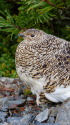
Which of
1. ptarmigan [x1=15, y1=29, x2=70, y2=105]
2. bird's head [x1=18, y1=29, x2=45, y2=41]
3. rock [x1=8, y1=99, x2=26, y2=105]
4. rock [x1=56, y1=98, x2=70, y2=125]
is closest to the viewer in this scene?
rock [x1=56, y1=98, x2=70, y2=125]

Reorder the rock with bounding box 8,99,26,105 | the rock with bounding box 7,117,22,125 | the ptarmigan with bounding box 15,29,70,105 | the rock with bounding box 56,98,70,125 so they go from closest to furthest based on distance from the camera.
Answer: the rock with bounding box 56,98,70,125
the rock with bounding box 7,117,22,125
the ptarmigan with bounding box 15,29,70,105
the rock with bounding box 8,99,26,105

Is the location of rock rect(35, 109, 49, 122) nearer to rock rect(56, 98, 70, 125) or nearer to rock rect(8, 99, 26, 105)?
rock rect(56, 98, 70, 125)

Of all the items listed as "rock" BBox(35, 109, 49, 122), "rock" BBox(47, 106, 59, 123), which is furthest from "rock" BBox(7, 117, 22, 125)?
"rock" BBox(47, 106, 59, 123)

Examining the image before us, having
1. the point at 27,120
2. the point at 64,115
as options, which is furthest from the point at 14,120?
the point at 64,115

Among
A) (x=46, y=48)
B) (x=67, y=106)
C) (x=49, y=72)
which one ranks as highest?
(x=46, y=48)

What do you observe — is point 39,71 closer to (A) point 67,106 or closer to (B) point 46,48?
(B) point 46,48

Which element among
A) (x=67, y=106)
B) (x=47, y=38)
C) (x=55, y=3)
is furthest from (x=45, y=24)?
(x=67, y=106)

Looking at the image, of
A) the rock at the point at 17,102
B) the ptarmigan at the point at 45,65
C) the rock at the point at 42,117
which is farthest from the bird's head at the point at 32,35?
the rock at the point at 42,117

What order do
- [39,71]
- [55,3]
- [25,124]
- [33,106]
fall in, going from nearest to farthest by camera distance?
[25,124]
[39,71]
[33,106]
[55,3]
